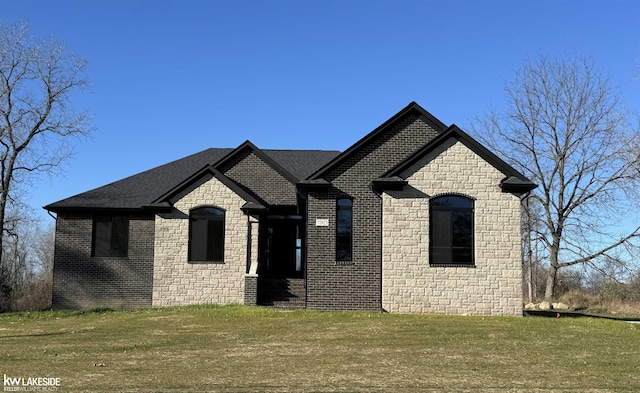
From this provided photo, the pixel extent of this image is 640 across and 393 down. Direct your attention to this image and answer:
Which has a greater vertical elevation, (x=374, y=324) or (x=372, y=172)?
(x=372, y=172)

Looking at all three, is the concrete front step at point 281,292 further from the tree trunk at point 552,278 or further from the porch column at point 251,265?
the tree trunk at point 552,278

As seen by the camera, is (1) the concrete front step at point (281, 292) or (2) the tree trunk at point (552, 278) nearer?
(1) the concrete front step at point (281, 292)

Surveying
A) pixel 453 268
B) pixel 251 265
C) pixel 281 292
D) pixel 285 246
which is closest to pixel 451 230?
pixel 453 268

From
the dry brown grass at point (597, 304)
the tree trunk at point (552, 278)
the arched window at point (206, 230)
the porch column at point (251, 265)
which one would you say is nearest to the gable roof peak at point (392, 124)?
the porch column at point (251, 265)

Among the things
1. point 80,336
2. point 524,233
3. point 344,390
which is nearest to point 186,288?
point 80,336

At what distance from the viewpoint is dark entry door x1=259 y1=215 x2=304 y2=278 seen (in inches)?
884

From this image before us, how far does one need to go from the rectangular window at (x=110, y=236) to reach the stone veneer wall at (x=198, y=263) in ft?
6.52

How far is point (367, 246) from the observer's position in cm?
1842

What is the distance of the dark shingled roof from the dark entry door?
217 cm

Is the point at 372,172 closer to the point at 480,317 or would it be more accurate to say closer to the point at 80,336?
the point at 480,317

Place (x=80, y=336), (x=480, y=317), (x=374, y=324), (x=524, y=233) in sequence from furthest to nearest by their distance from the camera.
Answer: (x=524, y=233) → (x=480, y=317) → (x=374, y=324) → (x=80, y=336)

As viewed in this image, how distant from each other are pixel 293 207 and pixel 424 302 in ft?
22.0

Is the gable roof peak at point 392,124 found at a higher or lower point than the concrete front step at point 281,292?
higher

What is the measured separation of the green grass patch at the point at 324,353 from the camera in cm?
856
